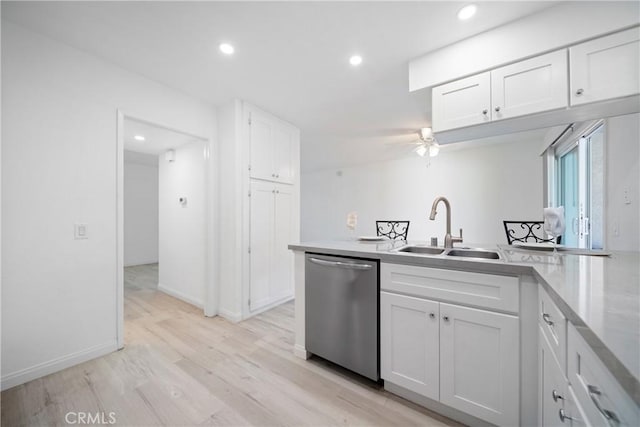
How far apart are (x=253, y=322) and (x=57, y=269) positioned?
5.53ft

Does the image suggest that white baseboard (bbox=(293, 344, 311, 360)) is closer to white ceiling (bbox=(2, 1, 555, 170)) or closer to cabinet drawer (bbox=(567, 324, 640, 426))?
cabinet drawer (bbox=(567, 324, 640, 426))

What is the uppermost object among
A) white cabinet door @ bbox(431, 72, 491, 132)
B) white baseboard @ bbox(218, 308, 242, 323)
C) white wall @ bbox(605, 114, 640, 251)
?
white cabinet door @ bbox(431, 72, 491, 132)

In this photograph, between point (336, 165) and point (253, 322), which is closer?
point (253, 322)

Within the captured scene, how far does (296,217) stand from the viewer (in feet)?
11.3

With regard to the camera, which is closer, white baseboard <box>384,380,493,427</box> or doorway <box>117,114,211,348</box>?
white baseboard <box>384,380,493,427</box>

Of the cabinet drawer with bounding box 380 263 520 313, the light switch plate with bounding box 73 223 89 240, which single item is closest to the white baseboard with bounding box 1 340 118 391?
the light switch plate with bounding box 73 223 89 240

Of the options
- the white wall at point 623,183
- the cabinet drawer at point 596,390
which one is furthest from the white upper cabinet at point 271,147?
the white wall at point 623,183

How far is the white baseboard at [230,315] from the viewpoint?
264cm

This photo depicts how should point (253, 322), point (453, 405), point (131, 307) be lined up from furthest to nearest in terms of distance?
point (131, 307) < point (253, 322) < point (453, 405)

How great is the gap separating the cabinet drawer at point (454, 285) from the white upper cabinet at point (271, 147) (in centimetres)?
203

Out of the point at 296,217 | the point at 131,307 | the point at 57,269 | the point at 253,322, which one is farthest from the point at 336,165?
the point at 57,269

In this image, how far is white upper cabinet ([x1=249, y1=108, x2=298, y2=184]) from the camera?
2.88 metres

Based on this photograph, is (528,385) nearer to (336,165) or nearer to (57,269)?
(57,269)

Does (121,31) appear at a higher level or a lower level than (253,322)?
higher
